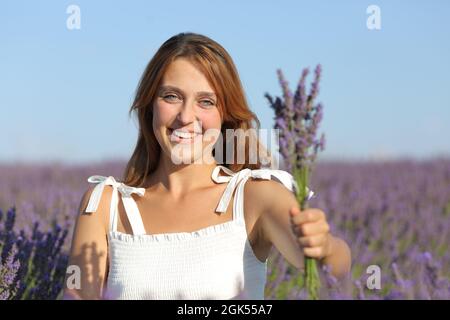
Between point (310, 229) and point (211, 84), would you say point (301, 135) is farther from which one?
point (211, 84)

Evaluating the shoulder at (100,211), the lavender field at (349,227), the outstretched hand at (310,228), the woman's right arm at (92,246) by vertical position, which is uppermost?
the outstretched hand at (310,228)

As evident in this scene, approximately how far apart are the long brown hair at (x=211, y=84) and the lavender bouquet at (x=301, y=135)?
587 mm

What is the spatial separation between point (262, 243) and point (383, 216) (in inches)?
129

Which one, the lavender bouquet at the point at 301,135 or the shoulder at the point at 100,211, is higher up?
the lavender bouquet at the point at 301,135

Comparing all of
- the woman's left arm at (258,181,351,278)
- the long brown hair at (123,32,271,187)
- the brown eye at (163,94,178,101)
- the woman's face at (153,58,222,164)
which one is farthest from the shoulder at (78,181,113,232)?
the woman's left arm at (258,181,351,278)

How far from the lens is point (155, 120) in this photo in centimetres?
219

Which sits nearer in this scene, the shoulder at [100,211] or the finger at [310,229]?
the finger at [310,229]

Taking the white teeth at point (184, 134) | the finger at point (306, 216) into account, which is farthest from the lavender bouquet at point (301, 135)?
the white teeth at point (184, 134)

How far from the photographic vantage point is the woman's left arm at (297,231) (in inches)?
57.6

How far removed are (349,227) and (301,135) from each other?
12.5 feet

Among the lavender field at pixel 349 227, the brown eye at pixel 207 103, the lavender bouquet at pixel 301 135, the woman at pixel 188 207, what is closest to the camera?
the lavender bouquet at pixel 301 135

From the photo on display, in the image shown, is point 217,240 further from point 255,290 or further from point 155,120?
point 155,120

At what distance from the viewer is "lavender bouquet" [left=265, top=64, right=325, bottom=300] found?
1408mm

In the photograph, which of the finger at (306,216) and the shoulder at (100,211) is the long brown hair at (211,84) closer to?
the shoulder at (100,211)
